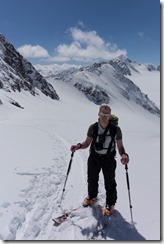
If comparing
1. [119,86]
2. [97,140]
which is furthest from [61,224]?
[119,86]

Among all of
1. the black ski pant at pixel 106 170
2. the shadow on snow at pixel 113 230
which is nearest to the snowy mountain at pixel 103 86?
the black ski pant at pixel 106 170

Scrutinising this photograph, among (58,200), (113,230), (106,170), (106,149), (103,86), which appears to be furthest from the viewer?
(103,86)

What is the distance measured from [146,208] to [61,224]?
9.34 ft

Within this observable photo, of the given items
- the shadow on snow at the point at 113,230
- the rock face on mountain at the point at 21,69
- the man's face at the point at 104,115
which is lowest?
the shadow on snow at the point at 113,230

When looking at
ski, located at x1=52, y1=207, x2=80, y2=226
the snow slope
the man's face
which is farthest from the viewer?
the man's face

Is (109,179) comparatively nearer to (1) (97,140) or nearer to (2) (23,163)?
(1) (97,140)

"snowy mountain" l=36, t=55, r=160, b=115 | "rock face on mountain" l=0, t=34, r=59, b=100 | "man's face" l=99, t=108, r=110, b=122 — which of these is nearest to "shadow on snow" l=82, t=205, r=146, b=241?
"man's face" l=99, t=108, r=110, b=122

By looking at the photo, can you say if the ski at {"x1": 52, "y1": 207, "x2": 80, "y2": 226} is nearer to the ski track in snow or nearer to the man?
the ski track in snow

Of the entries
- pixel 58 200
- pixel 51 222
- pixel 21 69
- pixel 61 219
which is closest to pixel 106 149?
pixel 61 219

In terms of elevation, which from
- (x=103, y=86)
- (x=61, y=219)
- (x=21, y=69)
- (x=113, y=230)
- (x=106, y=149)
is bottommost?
(x=113, y=230)

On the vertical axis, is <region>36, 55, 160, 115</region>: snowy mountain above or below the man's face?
above

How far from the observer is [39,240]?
5980 mm

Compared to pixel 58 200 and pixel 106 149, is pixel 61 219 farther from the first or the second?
pixel 106 149

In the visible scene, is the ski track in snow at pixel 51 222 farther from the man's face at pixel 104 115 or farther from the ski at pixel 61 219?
the man's face at pixel 104 115
